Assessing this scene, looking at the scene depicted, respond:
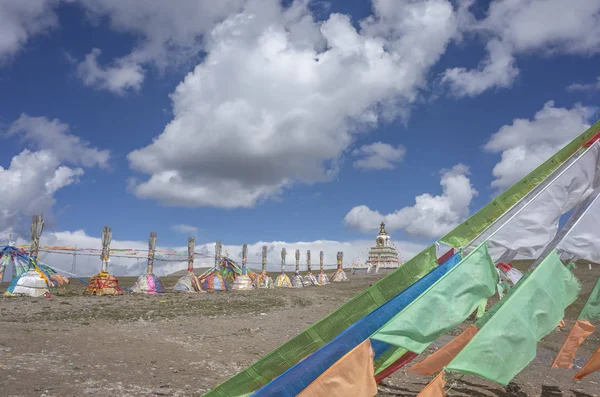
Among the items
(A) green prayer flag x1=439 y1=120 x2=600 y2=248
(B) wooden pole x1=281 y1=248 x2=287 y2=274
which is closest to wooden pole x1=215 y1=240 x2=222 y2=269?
(B) wooden pole x1=281 y1=248 x2=287 y2=274

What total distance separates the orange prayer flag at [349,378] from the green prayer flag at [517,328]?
0.75 meters

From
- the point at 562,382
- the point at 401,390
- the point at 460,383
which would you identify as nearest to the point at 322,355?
the point at 401,390

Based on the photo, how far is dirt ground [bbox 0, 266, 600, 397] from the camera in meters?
7.70

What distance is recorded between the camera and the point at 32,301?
18.3m

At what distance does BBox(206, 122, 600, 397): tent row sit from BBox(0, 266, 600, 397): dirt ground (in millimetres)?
2526

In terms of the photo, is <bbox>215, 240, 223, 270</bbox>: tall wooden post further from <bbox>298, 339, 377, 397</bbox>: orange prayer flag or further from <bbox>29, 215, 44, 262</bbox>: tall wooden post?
<bbox>298, 339, 377, 397</bbox>: orange prayer flag

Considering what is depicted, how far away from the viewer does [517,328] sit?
4.44 meters

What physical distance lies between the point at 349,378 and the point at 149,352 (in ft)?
24.9

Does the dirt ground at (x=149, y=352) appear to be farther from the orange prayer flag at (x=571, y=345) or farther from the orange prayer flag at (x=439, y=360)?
the orange prayer flag at (x=439, y=360)

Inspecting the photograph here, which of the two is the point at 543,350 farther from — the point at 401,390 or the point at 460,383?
the point at 401,390

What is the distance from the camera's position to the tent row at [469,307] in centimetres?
420

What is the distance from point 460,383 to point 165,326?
9.54 meters

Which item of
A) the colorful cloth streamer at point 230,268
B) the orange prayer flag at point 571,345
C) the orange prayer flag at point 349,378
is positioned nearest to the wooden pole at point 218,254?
the colorful cloth streamer at point 230,268

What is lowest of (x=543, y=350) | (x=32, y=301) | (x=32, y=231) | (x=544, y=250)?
(x=543, y=350)
